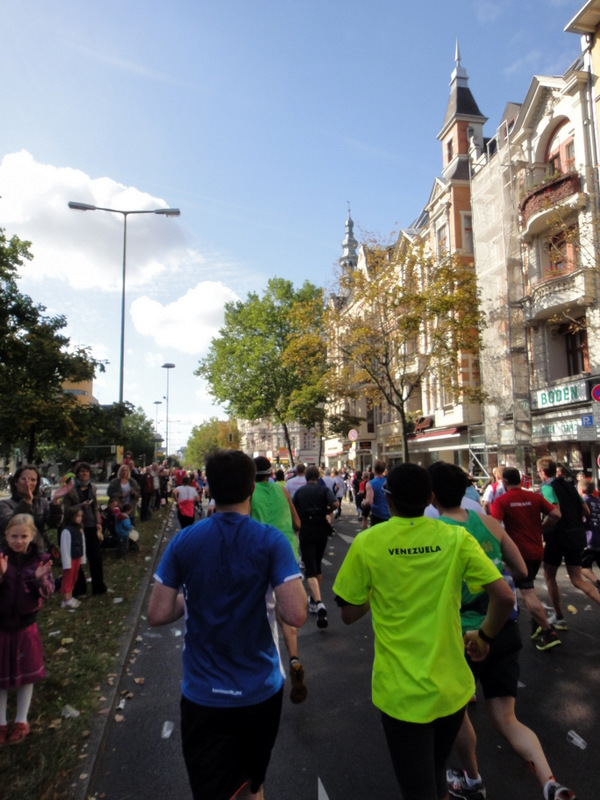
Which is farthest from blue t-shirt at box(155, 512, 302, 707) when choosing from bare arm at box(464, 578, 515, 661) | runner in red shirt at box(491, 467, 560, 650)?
runner in red shirt at box(491, 467, 560, 650)

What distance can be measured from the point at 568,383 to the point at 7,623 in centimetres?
2101

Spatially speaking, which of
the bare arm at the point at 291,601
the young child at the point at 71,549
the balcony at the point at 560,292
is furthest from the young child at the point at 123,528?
the balcony at the point at 560,292

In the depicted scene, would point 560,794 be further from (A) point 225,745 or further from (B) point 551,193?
(B) point 551,193

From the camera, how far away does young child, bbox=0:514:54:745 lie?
4.33 m

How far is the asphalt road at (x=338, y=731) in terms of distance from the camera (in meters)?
3.60

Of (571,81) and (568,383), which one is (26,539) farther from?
(571,81)

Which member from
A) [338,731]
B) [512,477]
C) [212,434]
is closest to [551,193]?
[512,477]

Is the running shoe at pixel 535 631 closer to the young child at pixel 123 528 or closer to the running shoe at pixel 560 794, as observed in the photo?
the running shoe at pixel 560 794

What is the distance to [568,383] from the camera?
21.7 metres

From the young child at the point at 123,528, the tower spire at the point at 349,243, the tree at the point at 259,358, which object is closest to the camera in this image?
the young child at the point at 123,528

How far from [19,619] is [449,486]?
10.8ft

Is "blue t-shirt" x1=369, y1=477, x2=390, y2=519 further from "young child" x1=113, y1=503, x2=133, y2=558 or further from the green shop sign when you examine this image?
the green shop sign

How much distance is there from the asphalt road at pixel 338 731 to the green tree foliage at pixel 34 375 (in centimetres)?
835

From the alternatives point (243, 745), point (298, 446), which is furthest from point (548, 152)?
point (298, 446)
